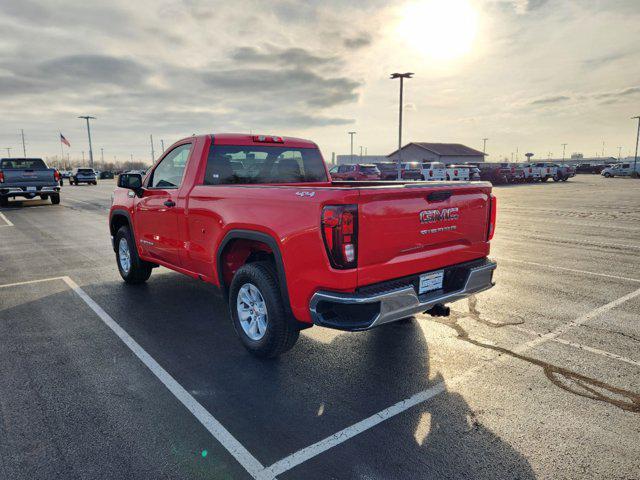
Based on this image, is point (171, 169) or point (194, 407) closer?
point (194, 407)

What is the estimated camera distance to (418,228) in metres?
3.46

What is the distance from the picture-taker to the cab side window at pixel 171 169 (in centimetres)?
496

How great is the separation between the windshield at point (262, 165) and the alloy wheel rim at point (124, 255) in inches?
97.1

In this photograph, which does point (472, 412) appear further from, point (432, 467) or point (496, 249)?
point (496, 249)

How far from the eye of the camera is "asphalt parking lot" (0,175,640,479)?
258 centimetres

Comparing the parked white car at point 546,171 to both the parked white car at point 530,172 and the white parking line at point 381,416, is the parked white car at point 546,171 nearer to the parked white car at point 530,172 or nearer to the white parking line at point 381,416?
the parked white car at point 530,172

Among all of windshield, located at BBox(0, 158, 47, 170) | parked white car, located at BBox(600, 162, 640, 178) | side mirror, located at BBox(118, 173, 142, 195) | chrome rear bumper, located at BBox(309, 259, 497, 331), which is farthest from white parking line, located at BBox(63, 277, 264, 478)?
parked white car, located at BBox(600, 162, 640, 178)

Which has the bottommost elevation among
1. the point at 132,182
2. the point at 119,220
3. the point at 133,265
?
the point at 133,265

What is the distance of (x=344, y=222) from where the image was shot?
3.04 metres

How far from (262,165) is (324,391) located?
2.69 metres

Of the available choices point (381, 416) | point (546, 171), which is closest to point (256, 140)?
point (381, 416)

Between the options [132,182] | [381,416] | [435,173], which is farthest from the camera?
[435,173]

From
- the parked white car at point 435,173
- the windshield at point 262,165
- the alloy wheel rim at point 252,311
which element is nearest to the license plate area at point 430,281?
the alloy wheel rim at point 252,311

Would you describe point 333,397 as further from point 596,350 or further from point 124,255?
point 124,255
